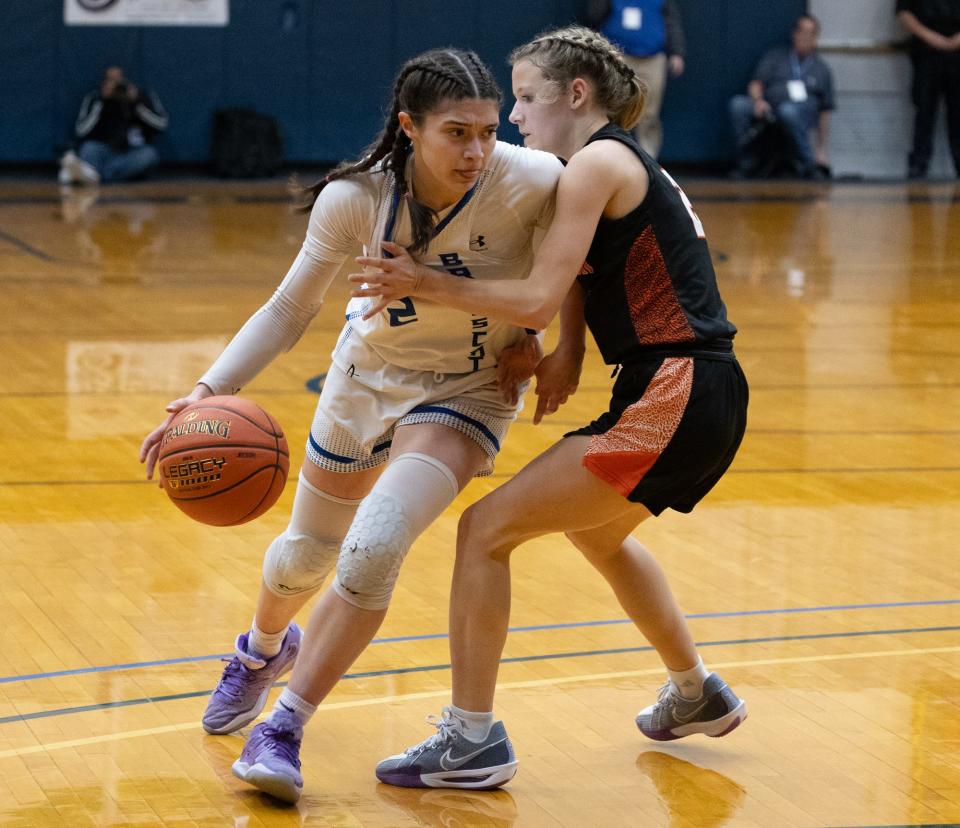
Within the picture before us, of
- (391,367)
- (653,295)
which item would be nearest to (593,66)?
(653,295)

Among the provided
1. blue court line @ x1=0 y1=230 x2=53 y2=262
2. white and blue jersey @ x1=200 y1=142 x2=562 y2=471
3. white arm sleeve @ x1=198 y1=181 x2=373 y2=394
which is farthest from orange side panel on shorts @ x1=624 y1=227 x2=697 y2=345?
blue court line @ x1=0 y1=230 x2=53 y2=262

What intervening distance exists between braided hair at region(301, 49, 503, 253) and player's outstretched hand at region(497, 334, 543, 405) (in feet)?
0.98

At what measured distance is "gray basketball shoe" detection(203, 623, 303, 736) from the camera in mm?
3756

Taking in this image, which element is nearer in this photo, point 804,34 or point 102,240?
point 102,240

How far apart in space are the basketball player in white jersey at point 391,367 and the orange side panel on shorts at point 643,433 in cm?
28

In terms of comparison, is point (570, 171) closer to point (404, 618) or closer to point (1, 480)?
point (404, 618)

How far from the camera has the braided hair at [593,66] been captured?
3438 millimetres

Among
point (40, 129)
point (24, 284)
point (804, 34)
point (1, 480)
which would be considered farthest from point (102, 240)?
point (804, 34)

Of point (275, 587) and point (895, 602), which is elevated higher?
point (275, 587)

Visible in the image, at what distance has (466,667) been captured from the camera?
3445mm

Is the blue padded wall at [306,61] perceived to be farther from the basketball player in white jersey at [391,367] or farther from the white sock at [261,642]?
the basketball player in white jersey at [391,367]

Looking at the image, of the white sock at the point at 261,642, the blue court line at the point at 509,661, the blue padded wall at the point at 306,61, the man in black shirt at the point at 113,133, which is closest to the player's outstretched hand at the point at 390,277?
the white sock at the point at 261,642

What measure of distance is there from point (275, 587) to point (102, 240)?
8.88 metres

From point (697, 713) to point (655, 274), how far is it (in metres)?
A: 0.99
